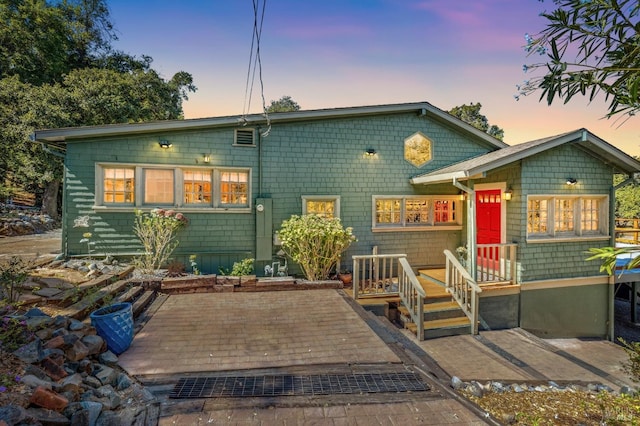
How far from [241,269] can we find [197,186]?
225 centimetres

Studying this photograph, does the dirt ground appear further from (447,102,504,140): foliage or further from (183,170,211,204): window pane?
(447,102,504,140): foliage

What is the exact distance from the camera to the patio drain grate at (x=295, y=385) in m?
2.80

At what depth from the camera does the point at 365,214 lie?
8.05 meters

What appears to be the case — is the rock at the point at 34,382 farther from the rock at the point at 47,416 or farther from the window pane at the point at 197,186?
the window pane at the point at 197,186

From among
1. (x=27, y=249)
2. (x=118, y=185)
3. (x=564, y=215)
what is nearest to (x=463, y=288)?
(x=564, y=215)

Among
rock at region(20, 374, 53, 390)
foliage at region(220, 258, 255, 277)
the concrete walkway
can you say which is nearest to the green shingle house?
foliage at region(220, 258, 255, 277)

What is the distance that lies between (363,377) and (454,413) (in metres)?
0.88

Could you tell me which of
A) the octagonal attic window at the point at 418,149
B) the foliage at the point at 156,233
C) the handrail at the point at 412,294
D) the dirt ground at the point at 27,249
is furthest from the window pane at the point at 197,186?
the octagonal attic window at the point at 418,149

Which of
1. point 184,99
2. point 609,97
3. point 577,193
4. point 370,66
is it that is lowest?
point 577,193

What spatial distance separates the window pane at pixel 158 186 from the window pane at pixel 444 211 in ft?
22.4

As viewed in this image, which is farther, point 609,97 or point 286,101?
point 286,101

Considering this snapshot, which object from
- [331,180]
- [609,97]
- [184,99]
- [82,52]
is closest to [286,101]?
[184,99]

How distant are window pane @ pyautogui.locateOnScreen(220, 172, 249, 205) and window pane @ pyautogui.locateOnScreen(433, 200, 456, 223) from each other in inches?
203

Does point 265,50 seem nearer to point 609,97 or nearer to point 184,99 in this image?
point 609,97
